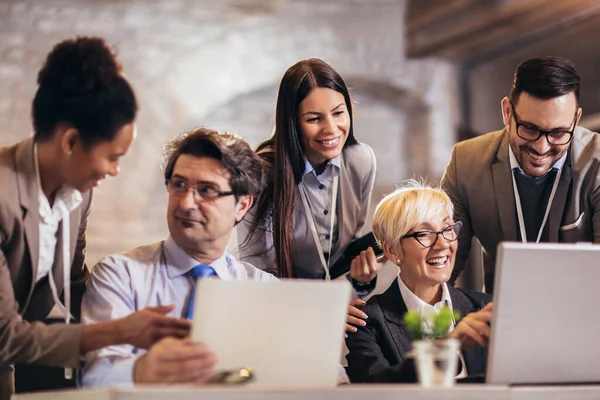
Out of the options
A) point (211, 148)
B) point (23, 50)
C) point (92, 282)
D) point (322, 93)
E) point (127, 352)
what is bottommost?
point (127, 352)

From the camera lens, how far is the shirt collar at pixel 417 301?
2.26 m

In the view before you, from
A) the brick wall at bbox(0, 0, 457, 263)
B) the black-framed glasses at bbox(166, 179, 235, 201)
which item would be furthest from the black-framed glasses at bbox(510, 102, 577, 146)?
the brick wall at bbox(0, 0, 457, 263)

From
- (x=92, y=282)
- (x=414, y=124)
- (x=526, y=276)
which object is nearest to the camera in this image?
(x=526, y=276)

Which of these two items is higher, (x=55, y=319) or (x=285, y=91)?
(x=285, y=91)

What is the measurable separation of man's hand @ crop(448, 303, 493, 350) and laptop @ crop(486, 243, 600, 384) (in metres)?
0.12

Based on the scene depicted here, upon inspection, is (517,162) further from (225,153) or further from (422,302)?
(225,153)

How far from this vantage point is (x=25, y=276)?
1.93 metres

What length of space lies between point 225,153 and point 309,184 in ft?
1.92

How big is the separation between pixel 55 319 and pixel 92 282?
0.73ft

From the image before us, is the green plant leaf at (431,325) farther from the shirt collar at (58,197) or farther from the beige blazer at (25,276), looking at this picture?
the shirt collar at (58,197)

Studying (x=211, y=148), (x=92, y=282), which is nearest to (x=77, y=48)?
(x=211, y=148)

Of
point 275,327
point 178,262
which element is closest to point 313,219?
point 178,262

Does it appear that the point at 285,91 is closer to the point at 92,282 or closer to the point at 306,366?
the point at 92,282

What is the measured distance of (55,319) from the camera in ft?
7.16
